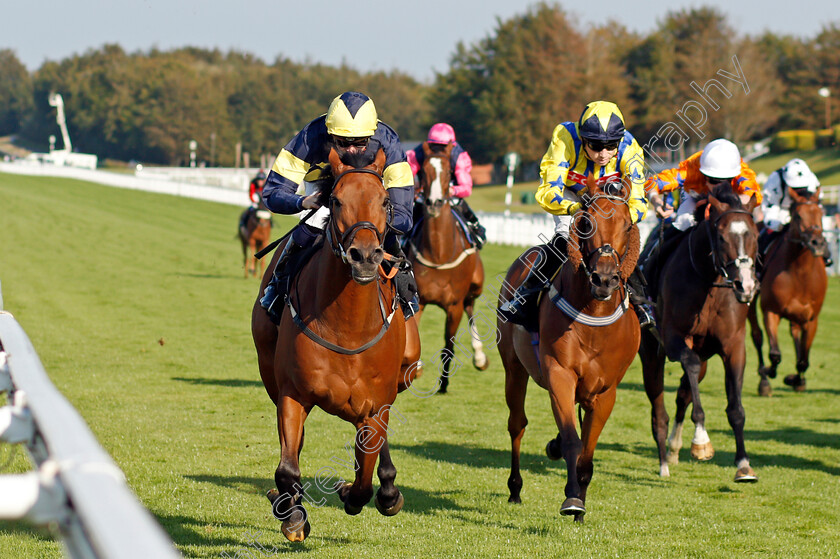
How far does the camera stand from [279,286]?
5.25m

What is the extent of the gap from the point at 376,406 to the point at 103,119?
99.3 meters

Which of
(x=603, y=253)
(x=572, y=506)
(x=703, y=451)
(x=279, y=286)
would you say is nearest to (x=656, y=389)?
(x=703, y=451)

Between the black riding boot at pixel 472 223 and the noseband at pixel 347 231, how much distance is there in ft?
20.8

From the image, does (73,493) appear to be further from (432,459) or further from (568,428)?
(432,459)

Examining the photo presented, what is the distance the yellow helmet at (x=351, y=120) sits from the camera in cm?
495

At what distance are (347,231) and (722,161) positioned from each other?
4.22 meters

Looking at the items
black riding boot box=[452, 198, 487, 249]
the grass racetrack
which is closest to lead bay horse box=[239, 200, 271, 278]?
the grass racetrack

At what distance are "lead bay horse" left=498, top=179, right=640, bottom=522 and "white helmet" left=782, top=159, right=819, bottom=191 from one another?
16.8 ft

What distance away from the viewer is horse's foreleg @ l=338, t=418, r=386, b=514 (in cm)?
495

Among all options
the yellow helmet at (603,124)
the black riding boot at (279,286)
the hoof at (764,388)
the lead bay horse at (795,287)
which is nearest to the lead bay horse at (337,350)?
the black riding boot at (279,286)

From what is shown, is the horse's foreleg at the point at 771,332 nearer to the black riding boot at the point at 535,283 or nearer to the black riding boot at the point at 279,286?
the black riding boot at the point at 535,283

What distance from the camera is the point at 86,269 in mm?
22688

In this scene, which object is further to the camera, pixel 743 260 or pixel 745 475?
pixel 743 260

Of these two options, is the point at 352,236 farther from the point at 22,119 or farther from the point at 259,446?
the point at 22,119
